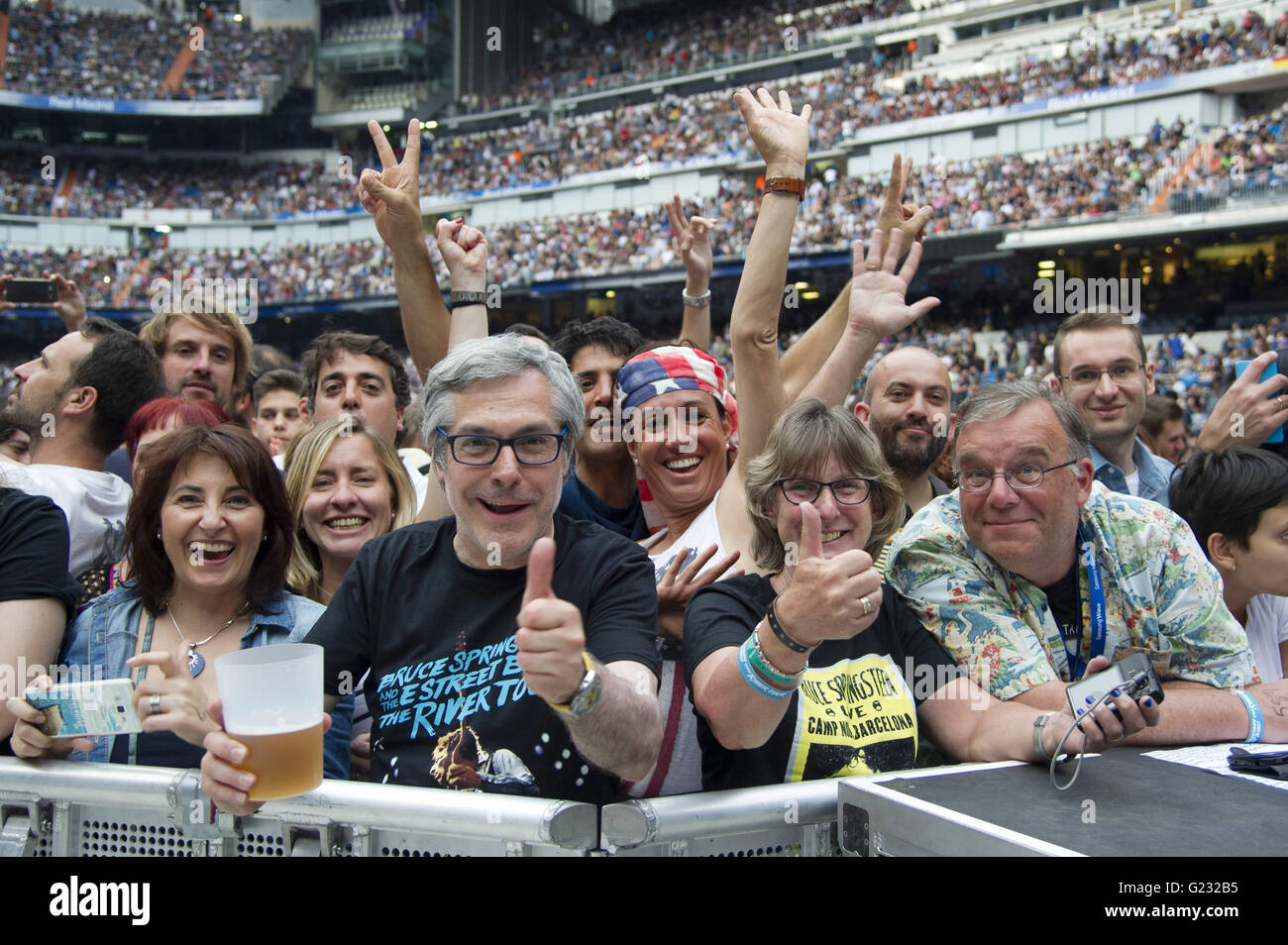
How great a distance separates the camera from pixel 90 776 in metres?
1.65

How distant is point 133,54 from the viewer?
39969 millimetres

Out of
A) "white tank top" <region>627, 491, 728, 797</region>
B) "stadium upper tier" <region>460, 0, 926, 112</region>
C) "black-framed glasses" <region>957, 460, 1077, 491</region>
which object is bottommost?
"white tank top" <region>627, 491, 728, 797</region>

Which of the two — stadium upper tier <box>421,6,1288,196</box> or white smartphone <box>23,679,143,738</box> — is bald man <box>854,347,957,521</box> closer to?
white smartphone <box>23,679,143,738</box>

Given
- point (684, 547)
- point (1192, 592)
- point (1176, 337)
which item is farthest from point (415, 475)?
point (1176, 337)

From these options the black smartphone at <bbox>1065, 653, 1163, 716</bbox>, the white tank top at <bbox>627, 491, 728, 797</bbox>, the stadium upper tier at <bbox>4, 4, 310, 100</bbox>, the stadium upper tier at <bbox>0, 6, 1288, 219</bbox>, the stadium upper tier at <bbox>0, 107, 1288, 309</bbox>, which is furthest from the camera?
the stadium upper tier at <bbox>4, 4, 310, 100</bbox>

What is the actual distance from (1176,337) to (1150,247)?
541 centimetres

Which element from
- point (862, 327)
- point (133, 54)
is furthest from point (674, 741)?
point (133, 54)

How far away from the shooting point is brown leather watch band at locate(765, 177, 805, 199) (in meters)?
3.08

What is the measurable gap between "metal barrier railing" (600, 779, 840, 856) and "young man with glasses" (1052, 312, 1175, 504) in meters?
2.56

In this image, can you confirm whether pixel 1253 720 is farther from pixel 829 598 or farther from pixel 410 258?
pixel 410 258

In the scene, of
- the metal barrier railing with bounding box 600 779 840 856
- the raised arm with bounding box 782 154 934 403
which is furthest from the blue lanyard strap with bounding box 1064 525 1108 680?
the raised arm with bounding box 782 154 934 403

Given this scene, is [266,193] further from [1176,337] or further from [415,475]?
[415,475]

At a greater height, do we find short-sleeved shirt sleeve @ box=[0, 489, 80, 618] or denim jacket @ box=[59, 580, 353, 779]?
short-sleeved shirt sleeve @ box=[0, 489, 80, 618]

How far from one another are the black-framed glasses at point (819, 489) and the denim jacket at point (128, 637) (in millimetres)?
1055
